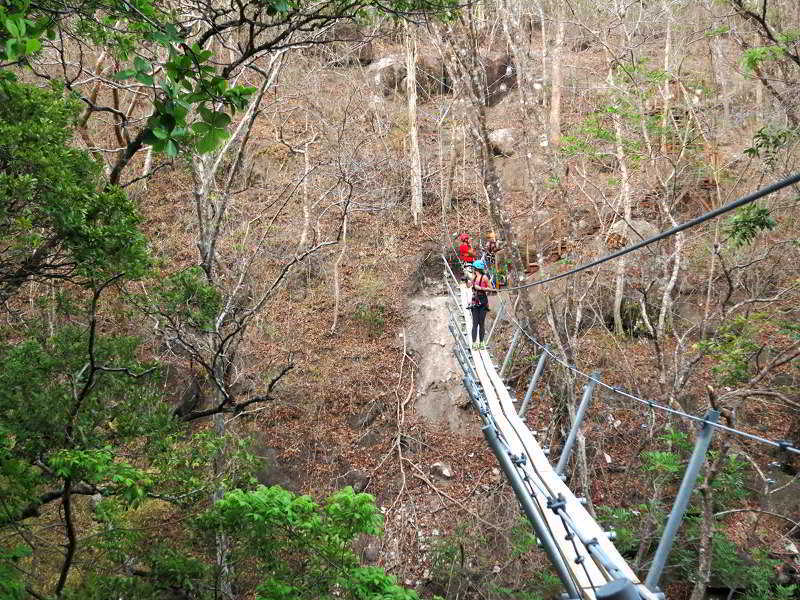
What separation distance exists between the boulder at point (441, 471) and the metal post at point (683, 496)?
7.14 metres

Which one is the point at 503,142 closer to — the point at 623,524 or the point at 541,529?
the point at 623,524

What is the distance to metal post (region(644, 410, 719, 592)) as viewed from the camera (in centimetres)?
164

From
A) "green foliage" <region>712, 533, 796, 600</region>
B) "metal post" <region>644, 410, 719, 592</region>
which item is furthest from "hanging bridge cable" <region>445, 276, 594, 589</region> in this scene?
"green foliage" <region>712, 533, 796, 600</region>

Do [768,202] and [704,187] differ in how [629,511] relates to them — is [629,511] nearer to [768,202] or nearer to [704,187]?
[768,202]

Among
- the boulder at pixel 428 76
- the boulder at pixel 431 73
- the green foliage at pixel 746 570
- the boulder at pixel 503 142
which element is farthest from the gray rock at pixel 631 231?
the boulder at pixel 431 73

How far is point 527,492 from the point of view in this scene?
2.32 meters

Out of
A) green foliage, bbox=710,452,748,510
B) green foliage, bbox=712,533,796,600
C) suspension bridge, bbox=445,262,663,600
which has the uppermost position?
suspension bridge, bbox=445,262,663,600

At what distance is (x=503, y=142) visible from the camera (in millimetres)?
14352

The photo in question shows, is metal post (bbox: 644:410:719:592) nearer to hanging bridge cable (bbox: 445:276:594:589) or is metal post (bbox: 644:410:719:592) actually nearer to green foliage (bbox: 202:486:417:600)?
hanging bridge cable (bbox: 445:276:594:589)

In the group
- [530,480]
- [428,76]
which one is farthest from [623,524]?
[428,76]

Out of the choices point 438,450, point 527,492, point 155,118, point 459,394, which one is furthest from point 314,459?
point 155,118

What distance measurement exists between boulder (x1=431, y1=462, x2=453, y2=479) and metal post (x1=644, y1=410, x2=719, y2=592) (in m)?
7.14

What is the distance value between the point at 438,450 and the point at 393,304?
3.72 meters

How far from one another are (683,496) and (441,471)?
7402 millimetres
